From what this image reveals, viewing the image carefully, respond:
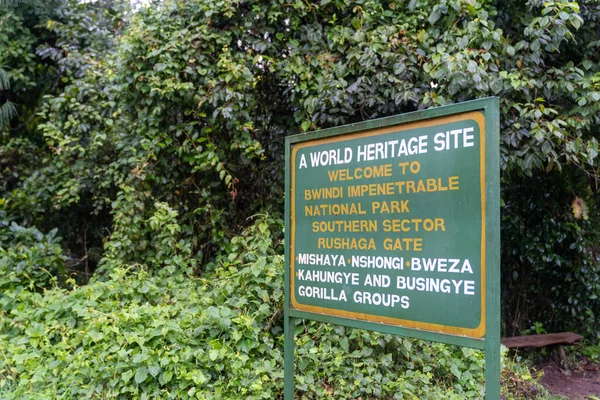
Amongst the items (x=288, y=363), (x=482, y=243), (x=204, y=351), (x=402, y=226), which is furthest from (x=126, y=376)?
(x=482, y=243)

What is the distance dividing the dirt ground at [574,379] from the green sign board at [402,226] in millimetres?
4003

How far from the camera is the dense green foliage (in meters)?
3.93

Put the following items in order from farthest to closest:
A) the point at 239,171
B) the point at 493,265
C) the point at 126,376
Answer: the point at 239,171 → the point at 126,376 → the point at 493,265

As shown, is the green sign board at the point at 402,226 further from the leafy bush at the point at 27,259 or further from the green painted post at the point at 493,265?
the leafy bush at the point at 27,259

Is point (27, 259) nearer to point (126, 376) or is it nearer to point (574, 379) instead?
point (126, 376)

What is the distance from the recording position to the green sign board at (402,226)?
88.5 inches

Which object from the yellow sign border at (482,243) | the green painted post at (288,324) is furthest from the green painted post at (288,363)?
the yellow sign border at (482,243)

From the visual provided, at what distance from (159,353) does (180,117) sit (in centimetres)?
269

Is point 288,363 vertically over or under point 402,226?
under

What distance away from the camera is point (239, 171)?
19.1ft

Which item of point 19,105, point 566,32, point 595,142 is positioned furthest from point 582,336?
→ point 19,105

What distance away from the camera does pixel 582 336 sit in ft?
22.1

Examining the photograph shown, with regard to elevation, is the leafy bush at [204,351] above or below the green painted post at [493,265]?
below

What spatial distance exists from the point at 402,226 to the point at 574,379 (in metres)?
5.09
